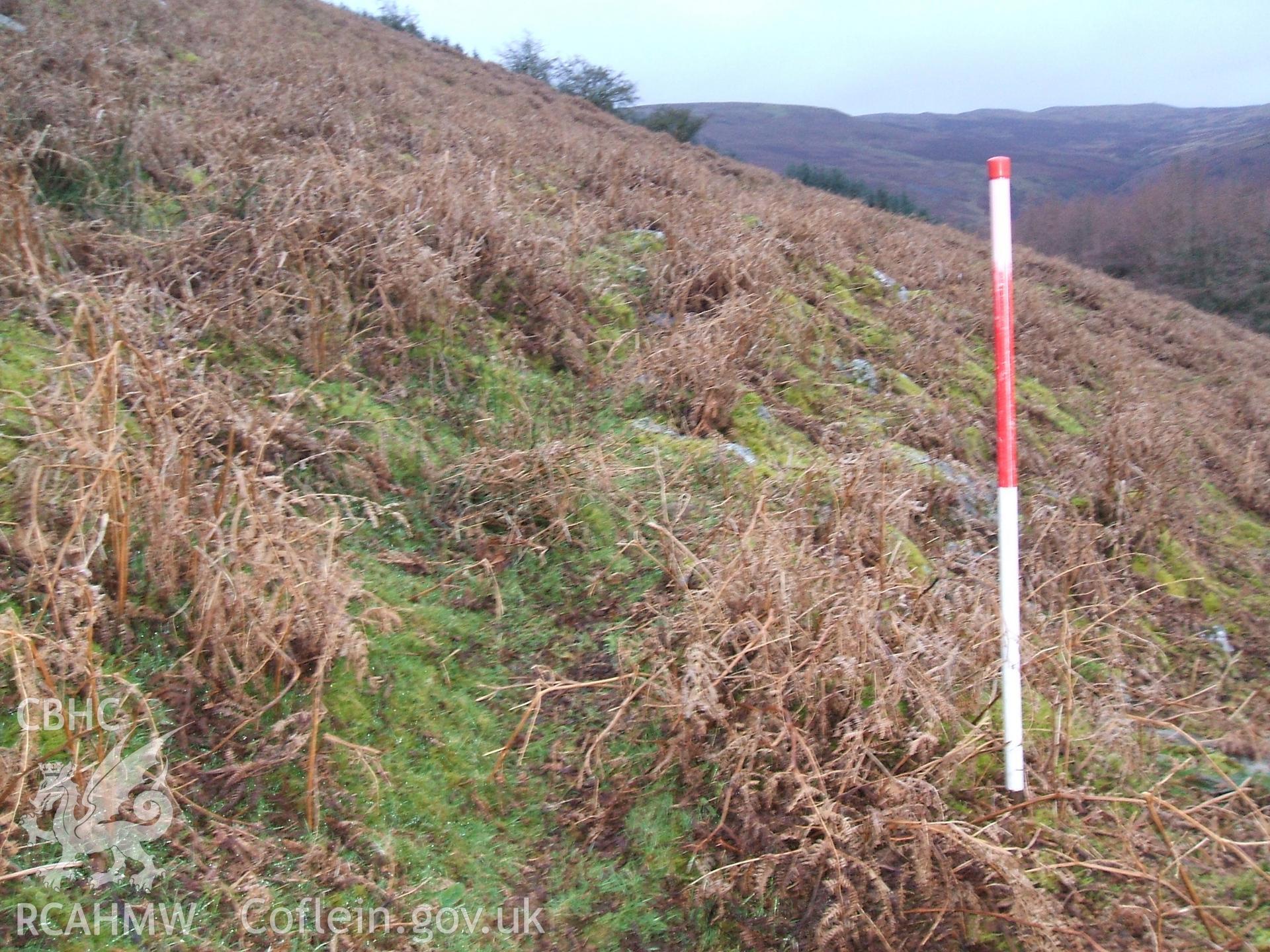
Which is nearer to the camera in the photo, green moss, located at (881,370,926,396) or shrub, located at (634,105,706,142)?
green moss, located at (881,370,926,396)

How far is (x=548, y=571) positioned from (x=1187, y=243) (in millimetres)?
27797

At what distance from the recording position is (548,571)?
12.9 feet

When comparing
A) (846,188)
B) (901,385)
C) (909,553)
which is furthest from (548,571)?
(846,188)

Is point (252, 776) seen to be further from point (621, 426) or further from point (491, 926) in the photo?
point (621, 426)

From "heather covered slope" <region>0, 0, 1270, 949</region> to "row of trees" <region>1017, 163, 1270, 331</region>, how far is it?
20.0 m

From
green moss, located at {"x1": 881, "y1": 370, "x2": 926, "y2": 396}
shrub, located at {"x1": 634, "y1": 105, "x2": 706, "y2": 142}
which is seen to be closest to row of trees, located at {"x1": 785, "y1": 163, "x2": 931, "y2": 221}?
shrub, located at {"x1": 634, "y1": 105, "x2": 706, "y2": 142}

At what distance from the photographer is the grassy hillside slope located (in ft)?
177

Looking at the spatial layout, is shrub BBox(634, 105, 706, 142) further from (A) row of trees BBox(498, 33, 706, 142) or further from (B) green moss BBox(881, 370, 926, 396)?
(B) green moss BBox(881, 370, 926, 396)

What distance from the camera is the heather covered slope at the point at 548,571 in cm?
259

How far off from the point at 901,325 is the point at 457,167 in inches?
166

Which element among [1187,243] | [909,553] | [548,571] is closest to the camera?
[548,571]

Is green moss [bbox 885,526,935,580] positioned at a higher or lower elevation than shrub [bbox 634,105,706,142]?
lower

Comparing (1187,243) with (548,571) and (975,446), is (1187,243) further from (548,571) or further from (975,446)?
(548,571)

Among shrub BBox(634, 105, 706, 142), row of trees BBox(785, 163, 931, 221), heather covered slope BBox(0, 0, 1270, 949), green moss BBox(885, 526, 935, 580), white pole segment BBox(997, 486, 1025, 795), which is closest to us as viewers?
heather covered slope BBox(0, 0, 1270, 949)
